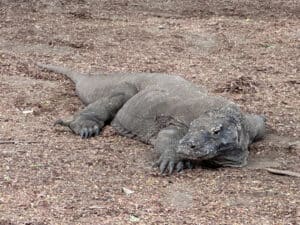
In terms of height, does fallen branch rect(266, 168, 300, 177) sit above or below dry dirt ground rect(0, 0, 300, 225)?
above

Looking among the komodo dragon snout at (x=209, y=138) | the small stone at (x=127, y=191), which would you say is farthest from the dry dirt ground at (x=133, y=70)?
the komodo dragon snout at (x=209, y=138)

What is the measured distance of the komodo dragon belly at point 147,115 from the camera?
17.9 ft

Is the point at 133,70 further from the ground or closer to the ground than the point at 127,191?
closer to the ground

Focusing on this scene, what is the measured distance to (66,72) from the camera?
23.6 ft

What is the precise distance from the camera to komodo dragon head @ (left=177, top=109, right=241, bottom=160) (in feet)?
15.6

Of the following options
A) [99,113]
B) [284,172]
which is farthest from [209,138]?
[99,113]

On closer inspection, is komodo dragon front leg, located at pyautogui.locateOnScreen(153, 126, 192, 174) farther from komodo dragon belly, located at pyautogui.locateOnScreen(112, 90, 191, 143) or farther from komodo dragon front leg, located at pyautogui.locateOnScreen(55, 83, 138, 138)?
komodo dragon front leg, located at pyautogui.locateOnScreen(55, 83, 138, 138)

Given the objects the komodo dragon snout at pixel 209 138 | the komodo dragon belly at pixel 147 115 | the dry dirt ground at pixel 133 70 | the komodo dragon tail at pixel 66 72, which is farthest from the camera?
the komodo dragon tail at pixel 66 72

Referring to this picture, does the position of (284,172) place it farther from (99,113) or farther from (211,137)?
(99,113)

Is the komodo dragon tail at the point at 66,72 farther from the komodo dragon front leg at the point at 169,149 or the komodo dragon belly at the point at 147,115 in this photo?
the komodo dragon front leg at the point at 169,149

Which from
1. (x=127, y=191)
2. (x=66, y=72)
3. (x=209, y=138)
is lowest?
(x=66, y=72)

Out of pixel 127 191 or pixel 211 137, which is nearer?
pixel 127 191

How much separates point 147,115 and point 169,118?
0.26 metres

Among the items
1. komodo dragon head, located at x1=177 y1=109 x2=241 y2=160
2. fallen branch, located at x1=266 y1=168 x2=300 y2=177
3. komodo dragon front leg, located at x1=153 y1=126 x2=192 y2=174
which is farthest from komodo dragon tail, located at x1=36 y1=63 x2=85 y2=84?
fallen branch, located at x1=266 y1=168 x2=300 y2=177
